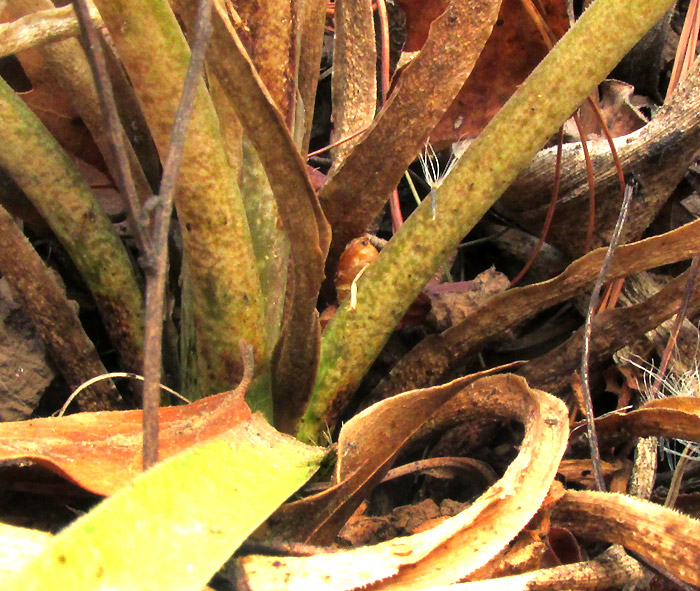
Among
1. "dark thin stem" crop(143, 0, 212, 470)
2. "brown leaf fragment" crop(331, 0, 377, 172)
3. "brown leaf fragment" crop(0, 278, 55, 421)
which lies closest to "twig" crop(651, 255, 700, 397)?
"brown leaf fragment" crop(331, 0, 377, 172)

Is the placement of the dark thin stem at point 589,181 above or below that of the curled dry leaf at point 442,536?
above

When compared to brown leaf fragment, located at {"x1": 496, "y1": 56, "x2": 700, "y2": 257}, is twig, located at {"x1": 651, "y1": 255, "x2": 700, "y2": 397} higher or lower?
lower

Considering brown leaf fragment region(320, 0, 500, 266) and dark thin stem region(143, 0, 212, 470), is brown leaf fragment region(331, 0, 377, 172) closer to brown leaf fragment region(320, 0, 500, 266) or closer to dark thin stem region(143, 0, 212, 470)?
brown leaf fragment region(320, 0, 500, 266)

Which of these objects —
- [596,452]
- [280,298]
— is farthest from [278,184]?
[596,452]

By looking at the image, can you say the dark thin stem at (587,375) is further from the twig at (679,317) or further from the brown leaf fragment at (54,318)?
the brown leaf fragment at (54,318)

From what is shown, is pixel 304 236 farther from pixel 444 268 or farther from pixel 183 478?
pixel 444 268

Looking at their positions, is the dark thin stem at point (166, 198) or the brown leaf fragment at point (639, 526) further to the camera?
the brown leaf fragment at point (639, 526)

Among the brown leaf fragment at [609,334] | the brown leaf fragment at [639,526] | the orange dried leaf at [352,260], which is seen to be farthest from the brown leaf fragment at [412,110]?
the brown leaf fragment at [639,526]

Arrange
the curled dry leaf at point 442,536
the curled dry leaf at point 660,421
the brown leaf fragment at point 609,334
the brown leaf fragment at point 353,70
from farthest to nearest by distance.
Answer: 1. the brown leaf fragment at point 353,70
2. the brown leaf fragment at point 609,334
3. the curled dry leaf at point 660,421
4. the curled dry leaf at point 442,536
